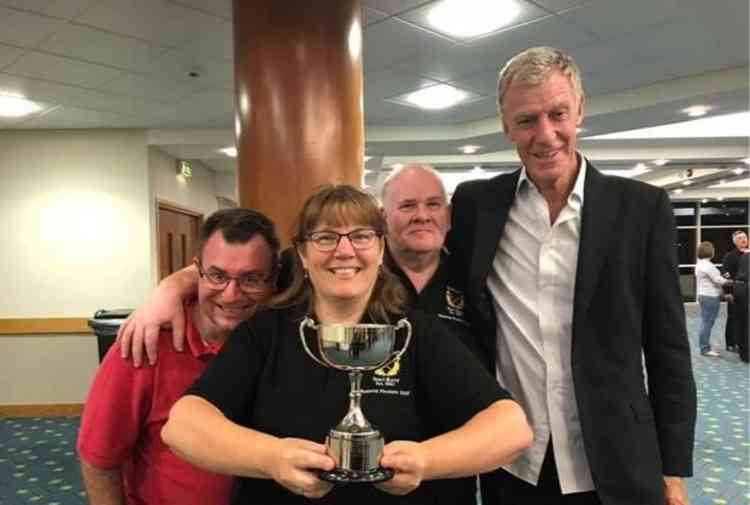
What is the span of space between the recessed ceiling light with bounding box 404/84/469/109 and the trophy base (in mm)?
4136

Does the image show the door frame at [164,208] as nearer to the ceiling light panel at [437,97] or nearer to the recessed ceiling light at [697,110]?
the ceiling light panel at [437,97]

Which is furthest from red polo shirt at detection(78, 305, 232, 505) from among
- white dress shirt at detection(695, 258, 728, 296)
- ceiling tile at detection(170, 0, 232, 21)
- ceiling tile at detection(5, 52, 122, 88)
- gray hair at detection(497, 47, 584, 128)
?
white dress shirt at detection(695, 258, 728, 296)

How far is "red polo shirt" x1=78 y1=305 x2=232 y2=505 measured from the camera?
1.37m

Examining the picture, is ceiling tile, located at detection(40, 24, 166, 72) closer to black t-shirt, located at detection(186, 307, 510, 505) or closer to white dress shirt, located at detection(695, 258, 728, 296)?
black t-shirt, located at detection(186, 307, 510, 505)

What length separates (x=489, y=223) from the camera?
61.9 inches

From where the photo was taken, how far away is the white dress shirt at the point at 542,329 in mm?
1430

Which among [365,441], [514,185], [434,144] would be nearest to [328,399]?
[365,441]

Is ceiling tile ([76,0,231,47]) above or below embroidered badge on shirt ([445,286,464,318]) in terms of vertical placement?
above

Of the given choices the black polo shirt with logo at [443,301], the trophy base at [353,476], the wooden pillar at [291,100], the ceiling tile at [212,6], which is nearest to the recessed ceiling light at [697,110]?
the wooden pillar at [291,100]

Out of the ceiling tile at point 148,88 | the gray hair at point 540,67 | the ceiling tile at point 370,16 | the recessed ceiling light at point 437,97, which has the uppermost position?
the ceiling tile at point 370,16

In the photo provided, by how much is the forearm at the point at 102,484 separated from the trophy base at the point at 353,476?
77 cm

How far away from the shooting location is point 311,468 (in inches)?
36.3

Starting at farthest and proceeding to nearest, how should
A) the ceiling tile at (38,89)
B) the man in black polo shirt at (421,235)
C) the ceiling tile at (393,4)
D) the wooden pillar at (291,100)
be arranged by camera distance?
1. the ceiling tile at (38,89)
2. the ceiling tile at (393,4)
3. the wooden pillar at (291,100)
4. the man in black polo shirt at (421,235)

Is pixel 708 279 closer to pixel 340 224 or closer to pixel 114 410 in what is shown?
pixel 340 224
